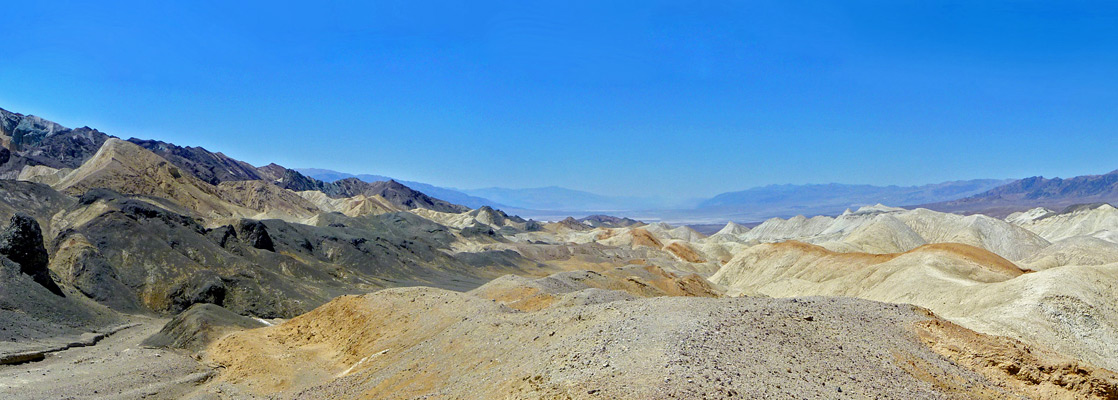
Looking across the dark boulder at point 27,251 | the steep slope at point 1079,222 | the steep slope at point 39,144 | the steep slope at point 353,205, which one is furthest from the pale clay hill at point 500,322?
the steep slope at point 353,205

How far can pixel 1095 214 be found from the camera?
113438mm

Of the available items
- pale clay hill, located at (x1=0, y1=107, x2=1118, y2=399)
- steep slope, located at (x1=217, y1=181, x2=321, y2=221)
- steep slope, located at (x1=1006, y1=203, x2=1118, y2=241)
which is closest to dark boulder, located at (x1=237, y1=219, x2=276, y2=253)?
pale clay hill, located at (x1=0, y1=107, x2=1118, y2=399)

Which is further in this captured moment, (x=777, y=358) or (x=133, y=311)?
(x=133, y=311)

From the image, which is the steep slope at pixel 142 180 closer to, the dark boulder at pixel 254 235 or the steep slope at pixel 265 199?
the steep slope at pixel 265 199

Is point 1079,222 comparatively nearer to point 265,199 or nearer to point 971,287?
point 971,287

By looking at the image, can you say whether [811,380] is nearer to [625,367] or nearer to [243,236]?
[625,367]

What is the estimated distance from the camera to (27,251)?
41.8 m

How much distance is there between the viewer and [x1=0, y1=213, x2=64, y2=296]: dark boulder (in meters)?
40.8

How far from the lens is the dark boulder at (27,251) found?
40750mm

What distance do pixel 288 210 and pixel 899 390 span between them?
149 m

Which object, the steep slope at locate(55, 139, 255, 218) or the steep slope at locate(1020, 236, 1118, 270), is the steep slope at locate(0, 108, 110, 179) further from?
the steep slope at locate(1020, 236, 1118, 270)

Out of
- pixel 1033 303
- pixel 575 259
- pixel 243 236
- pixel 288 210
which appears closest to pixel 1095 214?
pixel 575 259

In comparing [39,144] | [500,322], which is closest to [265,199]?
[39,144]

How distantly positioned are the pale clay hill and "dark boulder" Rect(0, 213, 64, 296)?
0.14 meters
